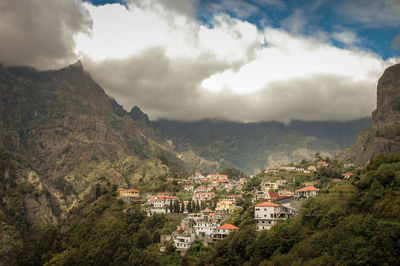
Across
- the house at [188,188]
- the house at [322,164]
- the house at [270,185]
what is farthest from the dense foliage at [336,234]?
the house at [188,188]

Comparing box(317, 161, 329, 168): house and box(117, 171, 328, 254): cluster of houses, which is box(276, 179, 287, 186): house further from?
box(317, 161, 329, 168): house

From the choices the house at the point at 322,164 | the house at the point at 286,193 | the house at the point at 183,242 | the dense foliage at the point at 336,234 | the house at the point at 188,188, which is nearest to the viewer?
the dense foliage at the point at 336,234

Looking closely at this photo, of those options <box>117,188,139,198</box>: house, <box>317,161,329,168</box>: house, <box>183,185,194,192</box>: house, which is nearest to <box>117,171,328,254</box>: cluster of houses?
<box>117,188,139,198</box>: house

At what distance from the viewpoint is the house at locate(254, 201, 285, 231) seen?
7906cm

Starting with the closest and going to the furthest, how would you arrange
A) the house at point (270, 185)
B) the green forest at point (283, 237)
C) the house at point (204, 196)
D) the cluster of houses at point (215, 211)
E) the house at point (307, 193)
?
1. the green forest at point (283, 237)
2. the cluster of houses at point (215, 211)
3. the house at point (307, 193)
4. the house at point (270, 185)
5. the house at point (204, 196)

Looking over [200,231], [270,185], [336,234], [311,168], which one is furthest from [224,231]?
[311,168]

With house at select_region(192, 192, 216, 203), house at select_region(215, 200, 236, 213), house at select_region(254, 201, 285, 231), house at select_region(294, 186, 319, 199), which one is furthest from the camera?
house at select_region(192, 192, 216, 203)

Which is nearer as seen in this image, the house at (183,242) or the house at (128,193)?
the house at (183,242)

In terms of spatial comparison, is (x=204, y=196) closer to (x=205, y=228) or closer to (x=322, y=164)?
(x=205, y=228)

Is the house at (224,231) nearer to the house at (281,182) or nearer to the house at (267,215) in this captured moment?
the house at (267,215)

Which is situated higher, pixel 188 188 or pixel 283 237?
pixel 188 188

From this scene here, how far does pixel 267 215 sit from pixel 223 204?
30379 millimetres

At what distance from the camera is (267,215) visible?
8006 centimetres

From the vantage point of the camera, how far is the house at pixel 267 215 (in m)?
79.1
